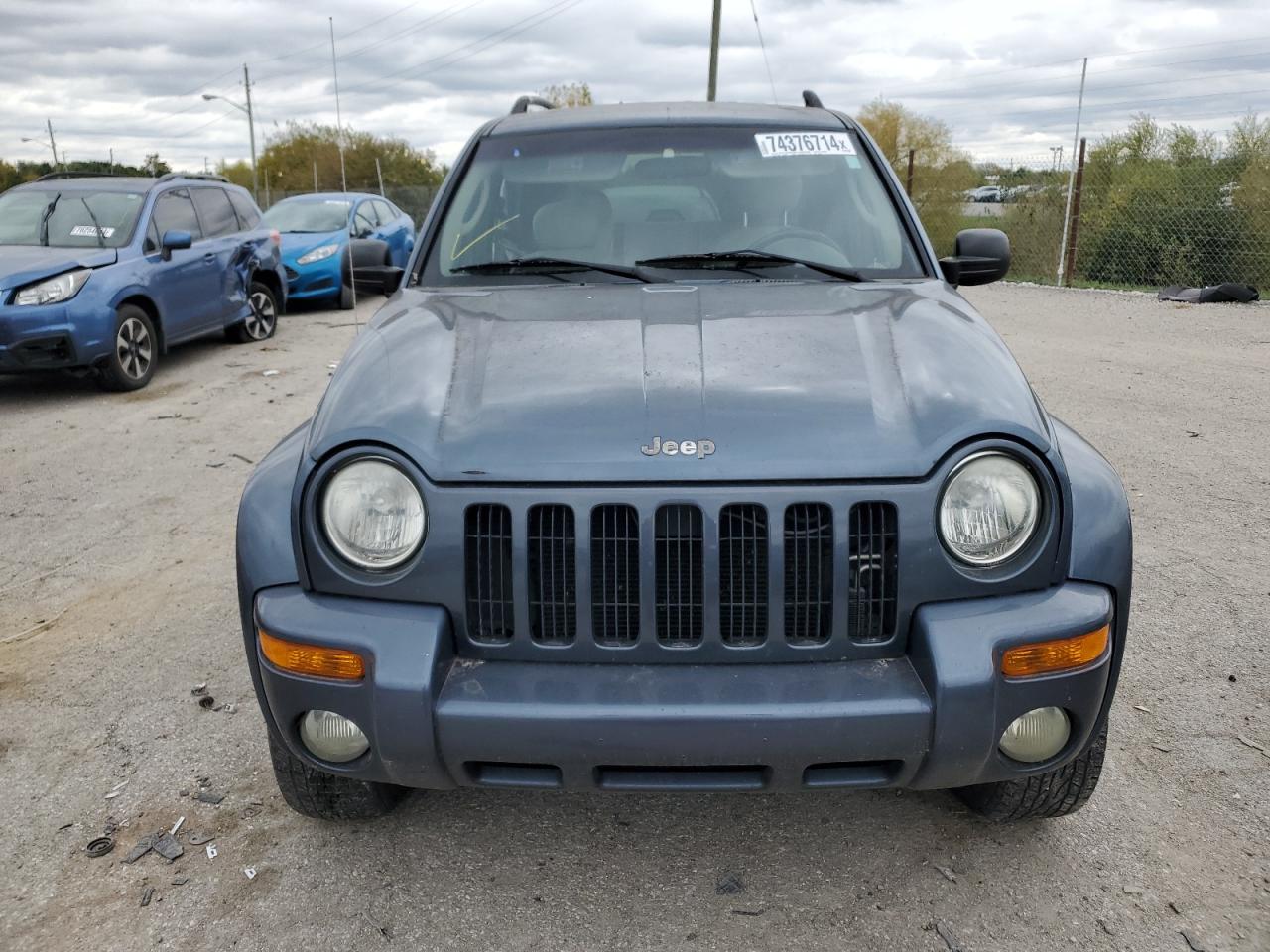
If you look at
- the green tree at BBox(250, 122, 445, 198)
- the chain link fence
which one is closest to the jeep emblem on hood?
the chain link fence

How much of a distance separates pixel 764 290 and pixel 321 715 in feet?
5.49

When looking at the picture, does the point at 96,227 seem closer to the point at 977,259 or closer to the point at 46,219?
the point at 46,219

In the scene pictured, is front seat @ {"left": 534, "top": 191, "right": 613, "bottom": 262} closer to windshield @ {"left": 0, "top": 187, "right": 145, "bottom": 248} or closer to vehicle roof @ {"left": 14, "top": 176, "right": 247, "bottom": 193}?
windshield @ {"left": 0, "top": 187, "right": 145, "bottom": 248}

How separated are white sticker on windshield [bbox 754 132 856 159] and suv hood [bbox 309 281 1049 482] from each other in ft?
2.99

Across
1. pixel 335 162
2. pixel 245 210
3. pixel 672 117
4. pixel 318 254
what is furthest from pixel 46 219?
pixel 335 162

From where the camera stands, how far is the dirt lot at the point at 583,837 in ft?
7.87

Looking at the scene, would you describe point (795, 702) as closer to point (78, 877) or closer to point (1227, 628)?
point (78, 877)

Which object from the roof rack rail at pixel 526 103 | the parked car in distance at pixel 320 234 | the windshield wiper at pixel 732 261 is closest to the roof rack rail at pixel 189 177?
the parked car in distance at pixel 320 234

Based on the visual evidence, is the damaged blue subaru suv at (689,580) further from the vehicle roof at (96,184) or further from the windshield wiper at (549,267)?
the vehicle roof at (96,184)

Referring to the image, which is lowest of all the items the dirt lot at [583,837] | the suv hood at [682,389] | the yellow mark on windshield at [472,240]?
the dirt lot at [583,837]

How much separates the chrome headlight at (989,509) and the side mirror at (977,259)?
164cm

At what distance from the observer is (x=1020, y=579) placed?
221cm

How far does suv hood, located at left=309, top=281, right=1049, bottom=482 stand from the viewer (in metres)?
2.20

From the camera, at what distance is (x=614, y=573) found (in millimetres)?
2184
